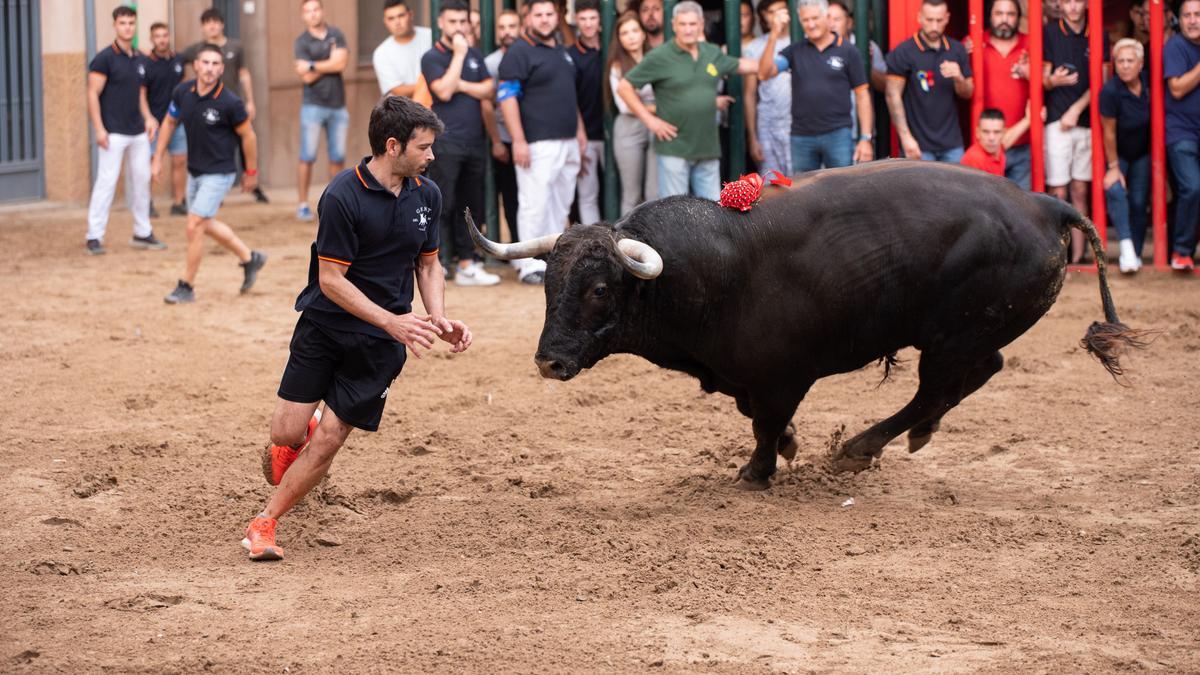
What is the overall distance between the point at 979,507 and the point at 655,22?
669 centimetres

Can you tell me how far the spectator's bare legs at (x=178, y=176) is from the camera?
1595cm

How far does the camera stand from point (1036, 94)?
11.6 metres

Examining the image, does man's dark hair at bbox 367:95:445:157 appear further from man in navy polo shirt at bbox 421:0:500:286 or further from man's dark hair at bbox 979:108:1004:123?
man's dark hair at bbox 979:108:1004:123

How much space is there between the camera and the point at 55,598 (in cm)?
552

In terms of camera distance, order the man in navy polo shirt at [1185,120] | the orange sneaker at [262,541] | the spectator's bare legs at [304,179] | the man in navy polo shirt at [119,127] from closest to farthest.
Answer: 1. the orange sneaker at [262,541]
2. the man in navy polo shirt at [1185,120]
3. the man in navy polo shirt at [119,127]
4. the spectator's bare legs at [304,179]

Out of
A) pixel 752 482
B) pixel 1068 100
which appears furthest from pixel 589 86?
pixel 752 482

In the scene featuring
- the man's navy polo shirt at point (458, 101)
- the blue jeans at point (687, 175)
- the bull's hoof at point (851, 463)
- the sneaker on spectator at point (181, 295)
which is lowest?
the bull's hoof at point (851, 463)

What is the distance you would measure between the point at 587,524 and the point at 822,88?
602cm

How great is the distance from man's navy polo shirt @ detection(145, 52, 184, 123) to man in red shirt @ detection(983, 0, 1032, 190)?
7.76m

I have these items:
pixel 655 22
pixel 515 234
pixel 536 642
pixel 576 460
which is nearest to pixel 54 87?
pixel 515 234

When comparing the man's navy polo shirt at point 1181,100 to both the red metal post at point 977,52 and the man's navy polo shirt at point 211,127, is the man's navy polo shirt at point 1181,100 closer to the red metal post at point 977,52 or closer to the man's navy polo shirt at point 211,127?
the red metal post at point 977,52

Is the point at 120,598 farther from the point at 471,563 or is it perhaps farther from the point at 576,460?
the point at 576,460

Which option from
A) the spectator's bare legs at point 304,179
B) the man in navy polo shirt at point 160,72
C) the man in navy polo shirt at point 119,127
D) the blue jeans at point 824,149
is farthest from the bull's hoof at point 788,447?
the spectator's bare legs at point 304,179

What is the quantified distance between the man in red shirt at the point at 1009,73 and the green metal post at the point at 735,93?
1.93 metres
